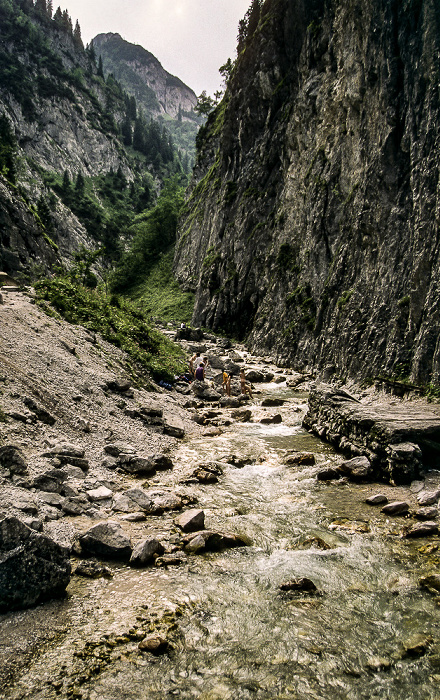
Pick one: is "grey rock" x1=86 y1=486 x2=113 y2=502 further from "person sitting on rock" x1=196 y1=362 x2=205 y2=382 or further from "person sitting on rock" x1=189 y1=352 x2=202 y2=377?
"person sitting on rock" x1=189 y1=352 x2=202 y2=377

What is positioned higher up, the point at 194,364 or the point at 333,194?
the point at 333,194

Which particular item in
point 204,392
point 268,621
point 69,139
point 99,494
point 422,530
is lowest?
point 204,392

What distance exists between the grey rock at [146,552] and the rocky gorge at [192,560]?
0.02 metres

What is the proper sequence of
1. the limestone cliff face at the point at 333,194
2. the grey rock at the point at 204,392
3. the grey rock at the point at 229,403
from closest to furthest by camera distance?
1. the limestone cliff face at the point at 333,194
2. the grey rock at the point at 229,403
3. the grey rock at the point at 204,392

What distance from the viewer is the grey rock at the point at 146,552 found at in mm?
5242

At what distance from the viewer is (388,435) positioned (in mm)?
9016

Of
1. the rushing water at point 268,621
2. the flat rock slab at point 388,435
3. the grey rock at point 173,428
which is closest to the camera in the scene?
the rushing water at point 268,621

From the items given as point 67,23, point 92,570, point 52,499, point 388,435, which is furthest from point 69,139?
point 92,570

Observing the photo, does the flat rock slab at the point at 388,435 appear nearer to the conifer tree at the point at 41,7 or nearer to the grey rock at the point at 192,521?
the grey rock at the point at 192,521

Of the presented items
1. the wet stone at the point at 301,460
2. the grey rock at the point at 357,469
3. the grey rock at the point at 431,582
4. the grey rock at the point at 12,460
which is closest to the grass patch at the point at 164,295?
the wet stone at the point at 301,460

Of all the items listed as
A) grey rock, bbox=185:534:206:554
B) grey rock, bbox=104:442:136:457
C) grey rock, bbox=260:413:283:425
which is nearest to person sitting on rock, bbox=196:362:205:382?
grey rock, bbox=260:413:283:425

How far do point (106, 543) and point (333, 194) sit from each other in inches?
1038

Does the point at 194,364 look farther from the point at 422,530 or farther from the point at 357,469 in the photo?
the point at 422,530

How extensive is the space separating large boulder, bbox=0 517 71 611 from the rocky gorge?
2 cm
